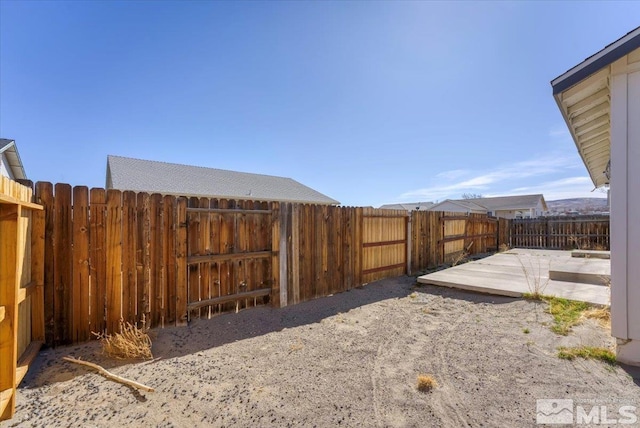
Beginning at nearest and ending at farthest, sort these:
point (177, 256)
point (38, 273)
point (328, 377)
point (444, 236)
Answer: point (328, 377) → point (38, 273) → point (177, 256) → point (444, 236)

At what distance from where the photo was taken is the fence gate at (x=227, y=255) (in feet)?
12.4

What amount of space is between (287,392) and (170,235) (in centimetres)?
245

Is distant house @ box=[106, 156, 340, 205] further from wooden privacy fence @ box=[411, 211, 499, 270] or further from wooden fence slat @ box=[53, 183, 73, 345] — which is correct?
wooden fence slat @ box=[53, 183, 73, 345]

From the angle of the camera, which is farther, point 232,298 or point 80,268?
point 232,298

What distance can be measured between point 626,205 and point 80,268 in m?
5.87

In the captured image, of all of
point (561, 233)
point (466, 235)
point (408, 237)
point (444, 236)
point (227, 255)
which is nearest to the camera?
point (227, 255)

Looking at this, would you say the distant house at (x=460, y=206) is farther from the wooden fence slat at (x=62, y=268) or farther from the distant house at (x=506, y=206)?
the wooden fence slat at (x=62, y=268)

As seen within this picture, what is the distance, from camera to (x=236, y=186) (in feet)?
53.4

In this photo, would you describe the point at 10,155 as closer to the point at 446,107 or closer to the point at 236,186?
the point at 236,186

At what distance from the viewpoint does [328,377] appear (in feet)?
8.23

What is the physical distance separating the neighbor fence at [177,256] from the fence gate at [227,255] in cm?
1

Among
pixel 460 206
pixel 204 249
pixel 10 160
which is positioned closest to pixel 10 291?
pixel 204 249

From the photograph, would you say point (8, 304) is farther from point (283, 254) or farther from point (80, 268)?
point (283, 254)

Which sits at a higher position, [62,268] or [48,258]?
[48,258]
